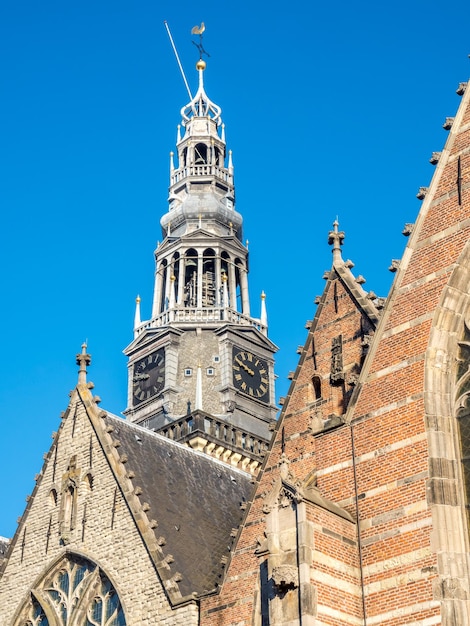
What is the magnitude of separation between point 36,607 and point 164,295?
2491 centimetres

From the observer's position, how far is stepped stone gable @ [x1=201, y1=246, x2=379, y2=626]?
16.5 metres

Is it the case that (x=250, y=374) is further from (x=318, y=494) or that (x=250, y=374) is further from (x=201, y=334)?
(x=318, y=494)

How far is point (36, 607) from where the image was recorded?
2508 cm

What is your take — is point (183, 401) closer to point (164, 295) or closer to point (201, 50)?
point (164, 295)

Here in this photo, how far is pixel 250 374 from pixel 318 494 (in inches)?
1140

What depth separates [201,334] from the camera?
46875 mm

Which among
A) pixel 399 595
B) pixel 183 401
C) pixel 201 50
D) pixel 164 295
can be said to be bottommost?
pixel 399 595

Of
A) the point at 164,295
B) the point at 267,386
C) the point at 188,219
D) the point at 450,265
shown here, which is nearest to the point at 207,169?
the point at 188,219

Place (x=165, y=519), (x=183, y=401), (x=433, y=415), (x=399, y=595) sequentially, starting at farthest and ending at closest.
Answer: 1. (x=183, y=401)
2. (x=165, y=519)
3. (x=433, y=415)
4. (x=399, y=595)

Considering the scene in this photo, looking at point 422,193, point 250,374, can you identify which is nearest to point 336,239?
point 422,193

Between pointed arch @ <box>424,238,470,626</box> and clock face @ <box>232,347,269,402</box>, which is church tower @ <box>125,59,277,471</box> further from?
pointed arch @ <box>424,238,470,626</box>

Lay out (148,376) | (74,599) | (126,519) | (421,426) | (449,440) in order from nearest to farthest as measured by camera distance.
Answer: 1. (449,440)
2. (421,426)
3. (126,519)
4. (74,599)
5. (148,376)

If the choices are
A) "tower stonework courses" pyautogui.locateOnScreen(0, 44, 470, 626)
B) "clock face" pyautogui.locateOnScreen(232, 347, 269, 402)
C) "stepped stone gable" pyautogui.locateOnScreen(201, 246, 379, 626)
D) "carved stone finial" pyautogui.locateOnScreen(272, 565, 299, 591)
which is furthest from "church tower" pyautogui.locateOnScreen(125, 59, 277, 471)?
"carved stone finial" pyautogui.locateOnScreen(272, 565, 299, 591)

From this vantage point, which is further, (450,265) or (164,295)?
(164,295)
